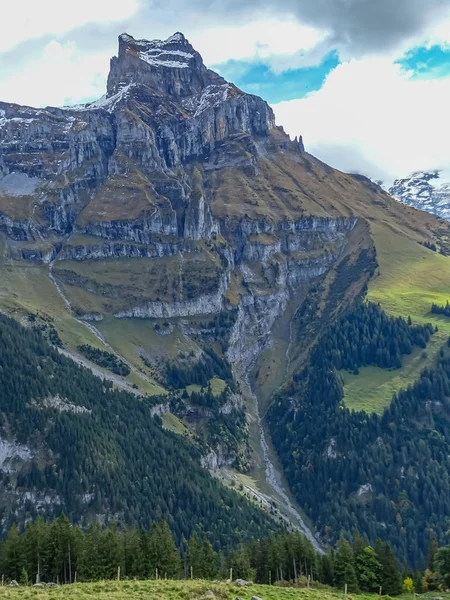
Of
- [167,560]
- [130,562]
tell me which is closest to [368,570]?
[167,560]

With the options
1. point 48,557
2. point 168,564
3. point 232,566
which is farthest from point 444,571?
point 48,557

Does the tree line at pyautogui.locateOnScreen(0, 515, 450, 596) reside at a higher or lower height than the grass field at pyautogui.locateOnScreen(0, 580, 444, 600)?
lower

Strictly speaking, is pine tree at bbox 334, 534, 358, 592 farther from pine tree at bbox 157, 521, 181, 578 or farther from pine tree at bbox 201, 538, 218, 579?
pine tree at bbox 157, 521, 181, 578

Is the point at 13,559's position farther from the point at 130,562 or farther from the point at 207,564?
the point at 207,564

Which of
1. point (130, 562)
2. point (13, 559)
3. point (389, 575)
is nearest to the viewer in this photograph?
point (389, 575)

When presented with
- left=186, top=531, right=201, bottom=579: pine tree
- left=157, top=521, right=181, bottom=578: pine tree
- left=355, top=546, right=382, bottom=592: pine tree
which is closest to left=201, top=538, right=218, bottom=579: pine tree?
left=186, top=531, right=201, bottom=579: pine tree

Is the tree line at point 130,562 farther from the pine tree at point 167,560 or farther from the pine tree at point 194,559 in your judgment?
the pine tree at point 194,559
